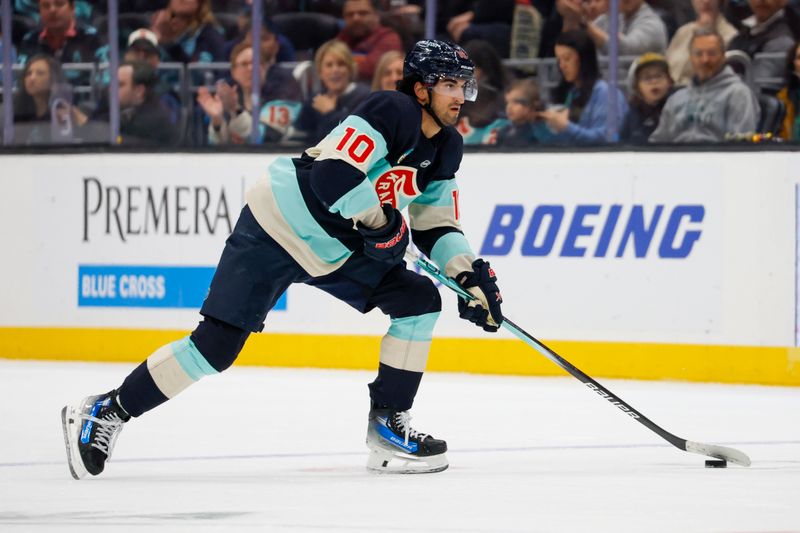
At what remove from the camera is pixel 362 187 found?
3.21 m

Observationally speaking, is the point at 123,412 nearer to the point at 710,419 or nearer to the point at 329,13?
the point at 710,419

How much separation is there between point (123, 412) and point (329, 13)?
10.9ft

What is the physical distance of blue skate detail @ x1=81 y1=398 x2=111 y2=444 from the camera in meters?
3.30

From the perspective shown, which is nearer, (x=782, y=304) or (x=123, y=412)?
(x=123, y=412)

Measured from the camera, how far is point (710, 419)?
14.9ft

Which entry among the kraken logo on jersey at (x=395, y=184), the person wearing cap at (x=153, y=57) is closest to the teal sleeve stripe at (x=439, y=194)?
the kraken logo on jersey at (x=395, y=184)

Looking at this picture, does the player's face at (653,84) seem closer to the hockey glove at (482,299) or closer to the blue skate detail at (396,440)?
the hockey glove at (482,299)

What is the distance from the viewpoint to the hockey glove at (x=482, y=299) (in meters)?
3.50

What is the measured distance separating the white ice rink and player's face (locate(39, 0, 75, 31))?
71.1 inches

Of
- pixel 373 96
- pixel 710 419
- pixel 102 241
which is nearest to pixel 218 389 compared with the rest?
pixel 102 241

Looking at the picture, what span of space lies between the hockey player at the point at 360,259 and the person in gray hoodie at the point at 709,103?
2.38 meters

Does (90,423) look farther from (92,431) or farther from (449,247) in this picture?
(449,247)

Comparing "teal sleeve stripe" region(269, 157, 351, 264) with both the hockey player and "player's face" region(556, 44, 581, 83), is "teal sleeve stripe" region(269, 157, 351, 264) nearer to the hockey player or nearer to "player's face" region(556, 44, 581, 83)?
the hockey player

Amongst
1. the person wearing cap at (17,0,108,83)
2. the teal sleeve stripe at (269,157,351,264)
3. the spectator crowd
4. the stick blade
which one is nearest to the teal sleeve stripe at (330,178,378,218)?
the teal sleeve stripe at (269,157,351,264)
